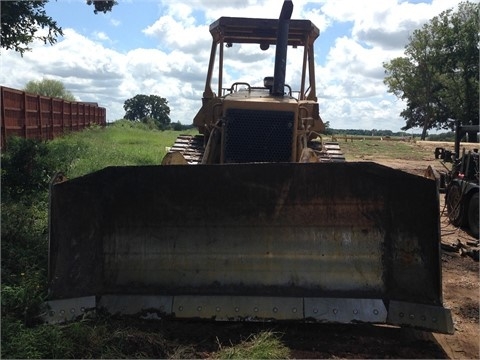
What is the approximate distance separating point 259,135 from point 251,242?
7.31ft

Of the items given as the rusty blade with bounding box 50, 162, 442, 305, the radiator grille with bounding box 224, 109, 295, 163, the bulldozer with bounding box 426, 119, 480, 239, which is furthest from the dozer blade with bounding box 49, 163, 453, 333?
the bulldozer with bounding box 426, 119, 480, 239

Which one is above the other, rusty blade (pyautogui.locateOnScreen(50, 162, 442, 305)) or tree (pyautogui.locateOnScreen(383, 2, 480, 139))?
tree (pyautogui.locateOnScreen(383, 2, 480, 139))

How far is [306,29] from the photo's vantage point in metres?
7.01

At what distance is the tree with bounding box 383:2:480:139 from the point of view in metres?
43.0

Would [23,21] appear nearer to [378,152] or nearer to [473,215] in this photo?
[473,215]

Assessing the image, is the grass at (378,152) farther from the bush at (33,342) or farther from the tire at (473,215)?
the bush at (33,342)

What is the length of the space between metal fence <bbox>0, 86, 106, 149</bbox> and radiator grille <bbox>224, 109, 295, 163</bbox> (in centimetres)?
926

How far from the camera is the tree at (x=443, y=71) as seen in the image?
1693 inches

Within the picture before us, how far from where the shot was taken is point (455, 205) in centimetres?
910

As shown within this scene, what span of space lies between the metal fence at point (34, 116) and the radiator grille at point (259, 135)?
9.26m

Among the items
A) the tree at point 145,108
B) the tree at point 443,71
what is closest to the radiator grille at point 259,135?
the tree at point 443,71

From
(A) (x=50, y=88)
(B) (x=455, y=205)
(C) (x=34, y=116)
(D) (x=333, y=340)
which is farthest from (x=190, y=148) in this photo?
(A) (x=50, y=88)

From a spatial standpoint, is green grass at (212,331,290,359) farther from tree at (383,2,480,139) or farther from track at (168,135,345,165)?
tree at (383,2,480,139)

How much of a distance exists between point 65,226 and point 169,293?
0.96m
